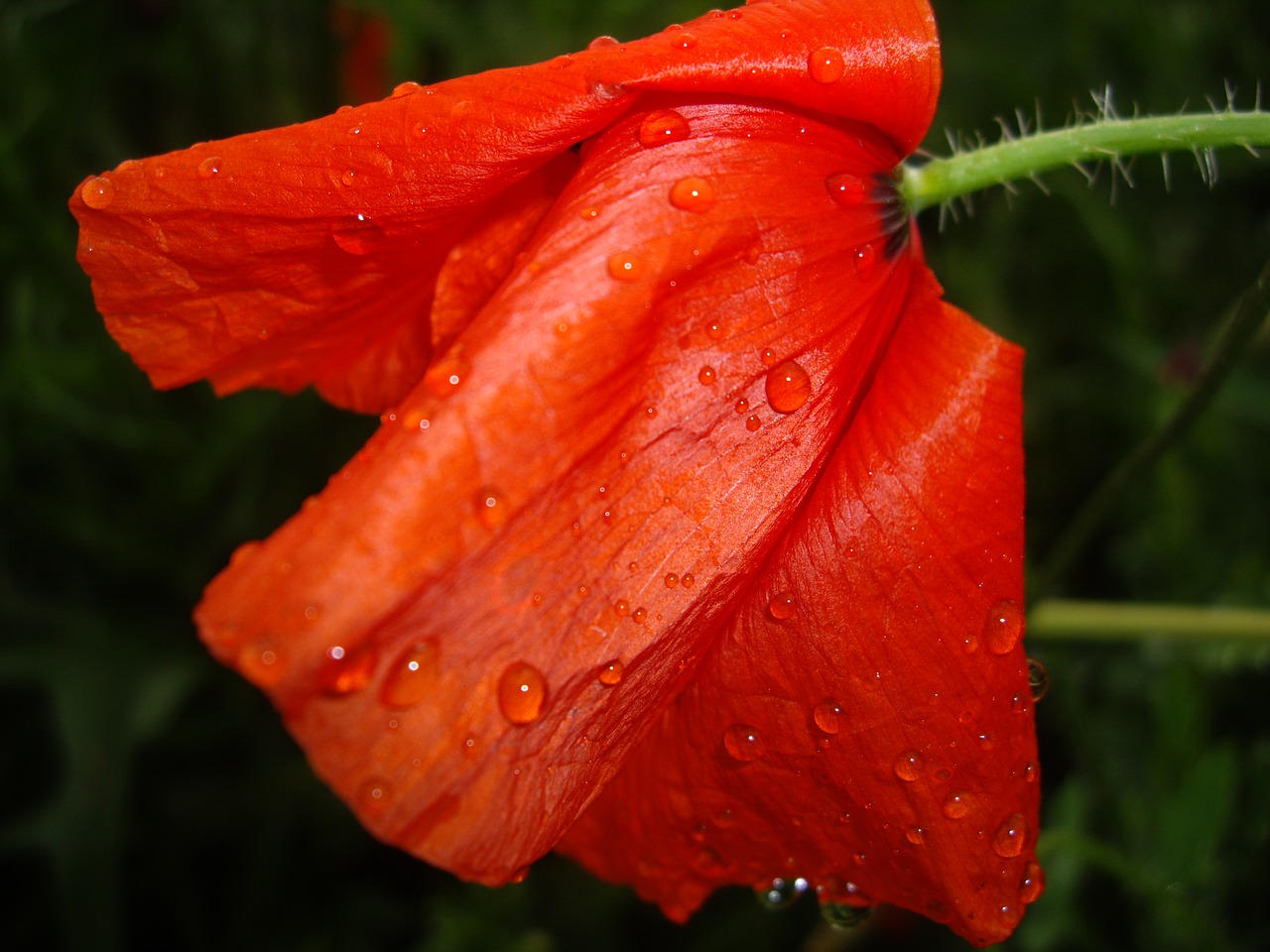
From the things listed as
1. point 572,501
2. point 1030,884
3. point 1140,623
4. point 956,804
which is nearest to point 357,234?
point 572,501

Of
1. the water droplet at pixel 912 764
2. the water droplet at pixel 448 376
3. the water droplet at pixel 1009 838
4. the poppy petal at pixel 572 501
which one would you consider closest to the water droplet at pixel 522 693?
the poppy petal at pixel 572 501

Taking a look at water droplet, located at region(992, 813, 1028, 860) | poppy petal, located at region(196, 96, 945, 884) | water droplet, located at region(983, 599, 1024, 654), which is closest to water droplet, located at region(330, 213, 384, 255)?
poppy petal, located at region(196, 96, 945, 884)

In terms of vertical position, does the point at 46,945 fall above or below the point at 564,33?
below

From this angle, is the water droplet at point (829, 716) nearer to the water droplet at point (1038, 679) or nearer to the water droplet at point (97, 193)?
the water droplet at point (1038, 679)

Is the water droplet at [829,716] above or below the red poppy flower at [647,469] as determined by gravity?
below

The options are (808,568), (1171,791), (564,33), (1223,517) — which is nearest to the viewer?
(808,568)

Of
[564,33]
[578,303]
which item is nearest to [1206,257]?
[564,33]

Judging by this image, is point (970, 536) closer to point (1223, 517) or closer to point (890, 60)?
point (890, 60)
